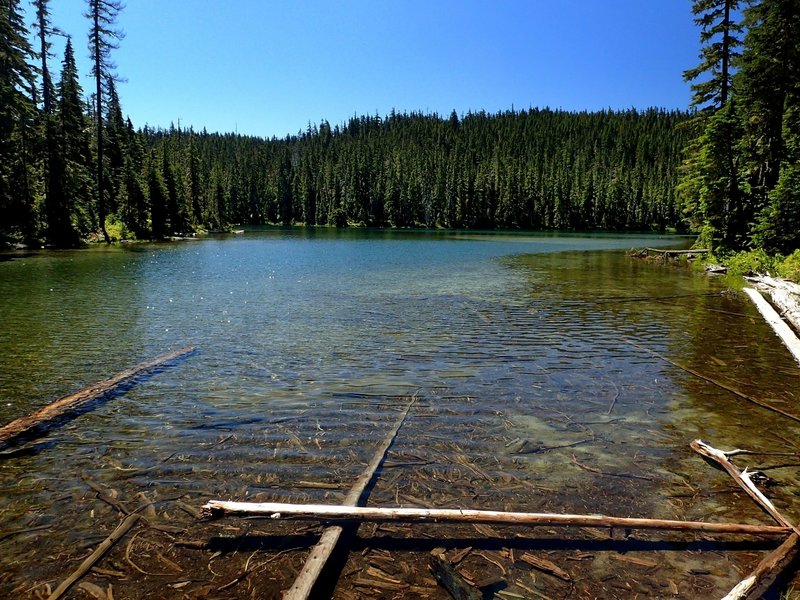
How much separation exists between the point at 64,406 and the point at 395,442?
569cm

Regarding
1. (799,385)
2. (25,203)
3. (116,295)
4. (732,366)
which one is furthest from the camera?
(25,203)

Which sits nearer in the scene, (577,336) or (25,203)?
(577,336)

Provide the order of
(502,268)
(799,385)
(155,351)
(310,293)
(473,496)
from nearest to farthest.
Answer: (473,496)
(799,385)
(155,351)
(310,293)
(502,268)

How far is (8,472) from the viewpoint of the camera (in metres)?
6.06

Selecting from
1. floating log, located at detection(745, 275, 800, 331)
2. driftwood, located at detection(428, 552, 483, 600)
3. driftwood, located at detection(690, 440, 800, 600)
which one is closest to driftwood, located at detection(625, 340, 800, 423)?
driftwood, located at detection(690, 440, 800, 600)

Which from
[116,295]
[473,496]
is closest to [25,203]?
[116,295]

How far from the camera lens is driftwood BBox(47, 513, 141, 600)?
405 cm

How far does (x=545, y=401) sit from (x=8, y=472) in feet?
26.6

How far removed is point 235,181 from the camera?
15762 cm

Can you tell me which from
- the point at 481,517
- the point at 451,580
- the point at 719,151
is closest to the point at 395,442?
the point at 481,517

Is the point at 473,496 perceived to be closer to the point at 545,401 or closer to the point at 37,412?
the point at 545,401

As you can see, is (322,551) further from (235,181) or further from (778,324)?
(235,181)

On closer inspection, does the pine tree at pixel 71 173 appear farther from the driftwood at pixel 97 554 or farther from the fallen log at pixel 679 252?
the fallen log at pixel 679 252

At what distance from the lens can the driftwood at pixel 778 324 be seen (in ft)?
39.8
